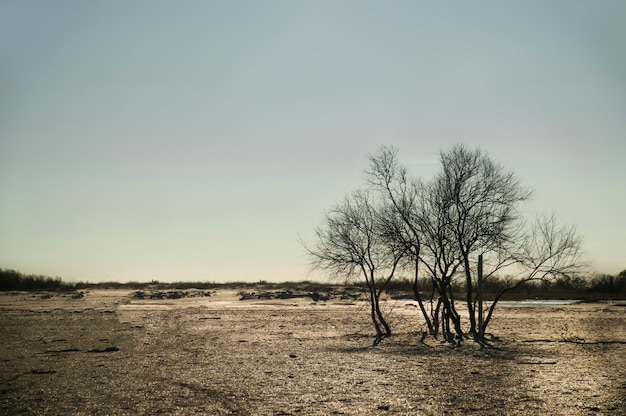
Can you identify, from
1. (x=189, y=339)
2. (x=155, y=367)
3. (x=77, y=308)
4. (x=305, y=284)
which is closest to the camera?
(x=155, y=367)

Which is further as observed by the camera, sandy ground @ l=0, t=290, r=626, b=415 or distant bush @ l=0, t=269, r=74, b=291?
distant bush @ l=0, t=269, r=74, b=291

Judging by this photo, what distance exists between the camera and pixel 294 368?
1538 cm

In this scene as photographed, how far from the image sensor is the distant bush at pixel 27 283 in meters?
49.3

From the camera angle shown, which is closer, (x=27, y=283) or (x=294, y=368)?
(x=294, y=368)

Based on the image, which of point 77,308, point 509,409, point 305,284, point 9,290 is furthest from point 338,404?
point 305,284

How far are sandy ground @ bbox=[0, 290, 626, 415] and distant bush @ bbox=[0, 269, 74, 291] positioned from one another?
21.1 meters

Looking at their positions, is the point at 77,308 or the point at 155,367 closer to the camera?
the point at 155,367

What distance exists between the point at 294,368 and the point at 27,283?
41.8m

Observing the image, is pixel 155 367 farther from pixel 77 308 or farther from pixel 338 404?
pixel 77 308

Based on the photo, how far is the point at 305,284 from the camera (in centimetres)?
5847

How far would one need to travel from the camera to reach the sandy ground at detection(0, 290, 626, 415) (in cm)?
1112

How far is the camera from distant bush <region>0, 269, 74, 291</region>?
49.3 meters

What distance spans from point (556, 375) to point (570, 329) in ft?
42.3

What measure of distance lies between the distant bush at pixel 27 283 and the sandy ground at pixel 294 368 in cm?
2106
